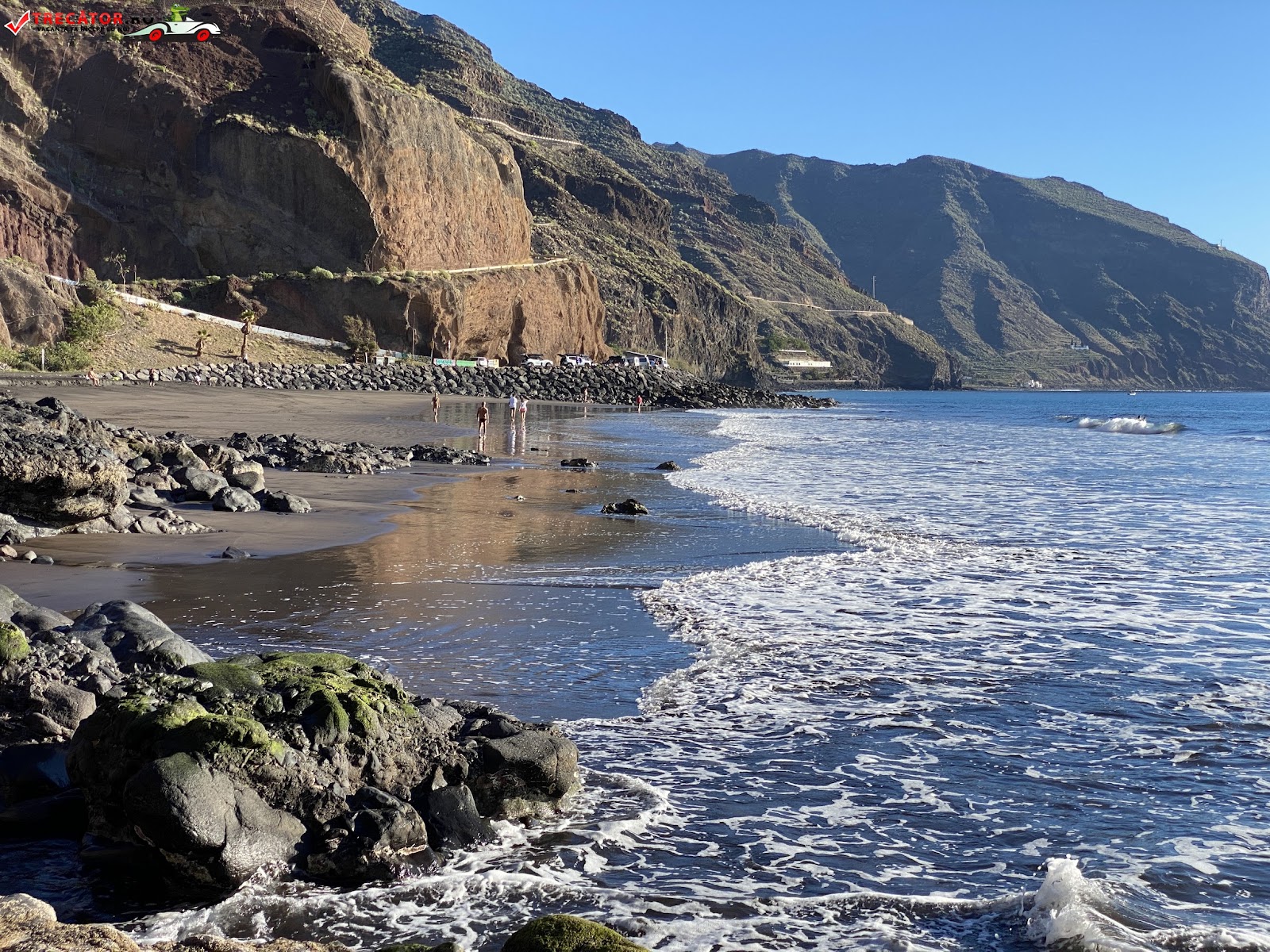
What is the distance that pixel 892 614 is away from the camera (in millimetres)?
9977

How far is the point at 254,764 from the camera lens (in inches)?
189

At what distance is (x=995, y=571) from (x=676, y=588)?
393cm

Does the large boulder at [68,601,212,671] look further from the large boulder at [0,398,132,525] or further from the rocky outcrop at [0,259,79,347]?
the rocky outcrop at [0,259,79,347]

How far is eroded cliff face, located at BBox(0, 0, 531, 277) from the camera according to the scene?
72.5 metres

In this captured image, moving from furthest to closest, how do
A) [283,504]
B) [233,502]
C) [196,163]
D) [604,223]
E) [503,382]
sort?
[604,223], [196,163], [503,382], [283,504], [233,502]

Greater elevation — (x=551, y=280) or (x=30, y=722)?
(x=551, y=280)

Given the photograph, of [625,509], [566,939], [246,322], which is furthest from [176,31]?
[566,939]

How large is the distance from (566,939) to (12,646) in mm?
3901

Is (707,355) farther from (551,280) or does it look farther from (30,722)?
(30,722)

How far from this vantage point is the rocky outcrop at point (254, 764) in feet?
14.9

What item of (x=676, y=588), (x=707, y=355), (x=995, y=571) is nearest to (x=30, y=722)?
(x=676, y=588)

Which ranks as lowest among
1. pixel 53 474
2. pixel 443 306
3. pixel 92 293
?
pixel 53 474

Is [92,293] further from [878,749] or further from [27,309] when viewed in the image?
[878,749]

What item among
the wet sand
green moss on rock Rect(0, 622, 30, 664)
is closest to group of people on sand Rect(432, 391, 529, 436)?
the wet sand
